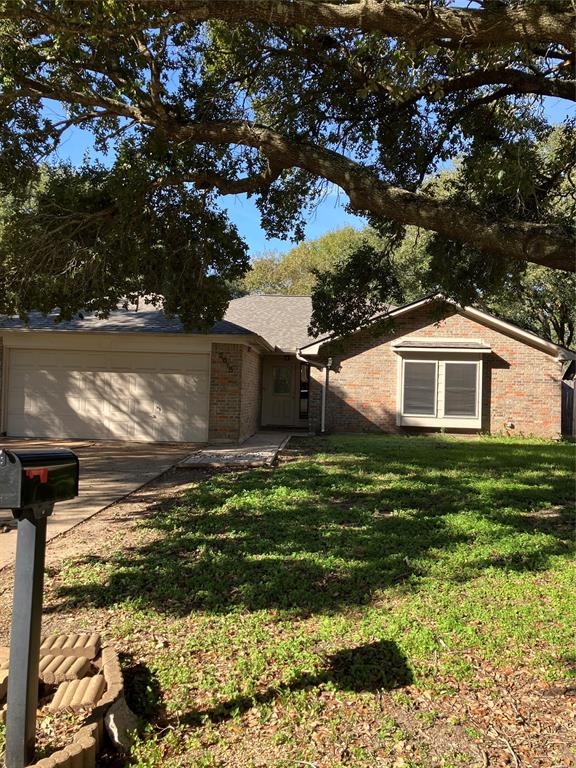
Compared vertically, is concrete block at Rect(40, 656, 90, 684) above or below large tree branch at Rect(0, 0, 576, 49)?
below

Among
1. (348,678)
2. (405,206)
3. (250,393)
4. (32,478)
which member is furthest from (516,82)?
(250,393)

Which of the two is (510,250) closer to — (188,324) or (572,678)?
(572,678)

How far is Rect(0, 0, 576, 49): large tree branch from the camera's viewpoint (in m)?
4.39

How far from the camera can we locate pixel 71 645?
3303 millimetres

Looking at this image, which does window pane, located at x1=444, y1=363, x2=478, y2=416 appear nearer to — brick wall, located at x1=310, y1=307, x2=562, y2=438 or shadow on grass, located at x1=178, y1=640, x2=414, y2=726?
brick wall, located at x1=310, y1=307, x2=562, y2=438

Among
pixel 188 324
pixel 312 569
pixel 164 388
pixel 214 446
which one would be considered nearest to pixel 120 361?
pixel 164 388

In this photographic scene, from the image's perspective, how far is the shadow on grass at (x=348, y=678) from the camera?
2.90 m

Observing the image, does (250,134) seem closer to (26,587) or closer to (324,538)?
(324,538)

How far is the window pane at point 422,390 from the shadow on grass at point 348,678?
14.0m

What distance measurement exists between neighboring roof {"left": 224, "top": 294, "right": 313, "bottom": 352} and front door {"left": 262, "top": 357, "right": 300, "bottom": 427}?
896mm

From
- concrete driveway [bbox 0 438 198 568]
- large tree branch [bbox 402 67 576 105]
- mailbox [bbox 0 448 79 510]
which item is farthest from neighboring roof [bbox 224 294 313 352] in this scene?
mailbox [bbox 0 448 79 510]

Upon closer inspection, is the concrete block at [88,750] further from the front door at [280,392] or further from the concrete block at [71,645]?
the front door at [280,392]

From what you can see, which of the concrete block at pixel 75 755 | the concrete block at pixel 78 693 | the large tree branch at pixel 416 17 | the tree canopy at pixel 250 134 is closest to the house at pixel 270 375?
the tree canopy at pixel 250 134

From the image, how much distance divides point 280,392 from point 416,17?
15.1m
